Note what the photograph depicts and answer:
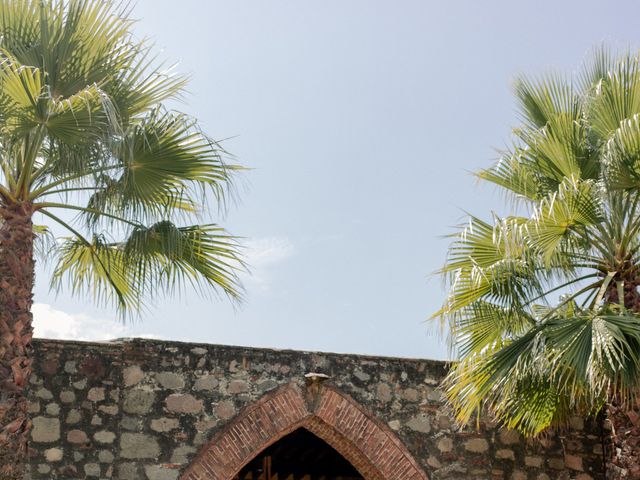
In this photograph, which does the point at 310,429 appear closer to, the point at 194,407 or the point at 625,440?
the point at 194,407

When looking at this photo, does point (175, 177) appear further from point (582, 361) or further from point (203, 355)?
point (582, 361)

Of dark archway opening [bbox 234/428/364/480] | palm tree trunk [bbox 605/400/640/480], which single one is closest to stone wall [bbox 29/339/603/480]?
palm tree trunk [bbox 605/400/640/480]

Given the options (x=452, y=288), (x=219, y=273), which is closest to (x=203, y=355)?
(x=219, y=273)

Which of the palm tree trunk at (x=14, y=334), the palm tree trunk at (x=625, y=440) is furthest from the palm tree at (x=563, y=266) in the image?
the palm tree trunk at (x=14, y=334)

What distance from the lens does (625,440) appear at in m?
7.03

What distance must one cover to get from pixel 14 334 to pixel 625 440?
4997 millimetres

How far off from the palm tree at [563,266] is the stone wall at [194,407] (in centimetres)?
90

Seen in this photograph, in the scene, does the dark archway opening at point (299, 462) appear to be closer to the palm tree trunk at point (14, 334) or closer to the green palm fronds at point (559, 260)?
Result: the green palm fronds at point (559, 260)

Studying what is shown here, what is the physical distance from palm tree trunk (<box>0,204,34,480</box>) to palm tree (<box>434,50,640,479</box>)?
3.77m

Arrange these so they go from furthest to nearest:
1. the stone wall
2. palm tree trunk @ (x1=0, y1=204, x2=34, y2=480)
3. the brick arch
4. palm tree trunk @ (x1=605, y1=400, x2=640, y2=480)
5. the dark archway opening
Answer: the dark archway opening
the brick arch
the stone wall
palm tree trunk @ (x1=605, y1=400, x2=640, y2=480)
palm tree trunk @ (x1=0, y1=204, x2=34, y2=480)

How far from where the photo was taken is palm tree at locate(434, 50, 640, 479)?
6.91 m

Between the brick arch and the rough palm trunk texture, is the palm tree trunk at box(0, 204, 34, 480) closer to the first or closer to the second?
the brick arch

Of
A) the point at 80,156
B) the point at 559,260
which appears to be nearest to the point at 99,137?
the point at 80,156

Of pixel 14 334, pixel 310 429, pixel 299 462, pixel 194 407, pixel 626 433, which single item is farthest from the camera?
pixel 299 462
